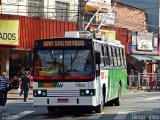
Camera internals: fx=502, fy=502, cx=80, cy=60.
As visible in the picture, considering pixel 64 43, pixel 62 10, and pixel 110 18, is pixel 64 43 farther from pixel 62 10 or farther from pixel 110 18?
pixel 110 18

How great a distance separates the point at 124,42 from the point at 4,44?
16.1m

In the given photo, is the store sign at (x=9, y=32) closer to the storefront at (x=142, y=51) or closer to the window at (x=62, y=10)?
the window at (x=62, y=10)

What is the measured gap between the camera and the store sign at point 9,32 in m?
35.1

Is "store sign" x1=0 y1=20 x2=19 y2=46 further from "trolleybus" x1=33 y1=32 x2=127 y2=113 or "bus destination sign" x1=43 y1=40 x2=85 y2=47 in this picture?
"bus destination sign" x1=43 y1=40 x2=85 y2=47

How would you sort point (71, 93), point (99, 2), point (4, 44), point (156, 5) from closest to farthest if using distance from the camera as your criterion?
point (71, 93), point (4, 44), point (99, 2), point (156, 5)

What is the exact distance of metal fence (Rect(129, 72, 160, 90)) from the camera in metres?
44.9

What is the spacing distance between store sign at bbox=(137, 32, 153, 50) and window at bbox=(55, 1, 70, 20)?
912 centimetres

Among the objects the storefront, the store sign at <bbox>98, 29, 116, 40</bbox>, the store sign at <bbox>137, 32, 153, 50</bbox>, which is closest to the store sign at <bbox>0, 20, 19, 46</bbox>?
the store sign at <bbox>98, 29, 116, 40</bbox>

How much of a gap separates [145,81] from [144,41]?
590 centimetres

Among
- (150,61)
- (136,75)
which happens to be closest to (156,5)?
(150,61)

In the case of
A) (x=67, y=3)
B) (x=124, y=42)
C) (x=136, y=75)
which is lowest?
(x=136, y=75)

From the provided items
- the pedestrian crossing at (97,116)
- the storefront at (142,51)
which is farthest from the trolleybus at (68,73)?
the storefront at (142,51)

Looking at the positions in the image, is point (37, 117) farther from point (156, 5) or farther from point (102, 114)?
point (156, 5)

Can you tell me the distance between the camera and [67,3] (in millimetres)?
44156
